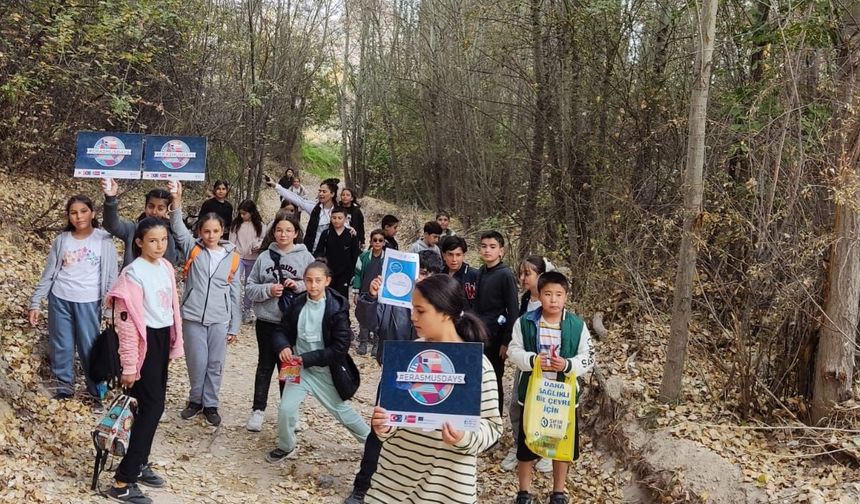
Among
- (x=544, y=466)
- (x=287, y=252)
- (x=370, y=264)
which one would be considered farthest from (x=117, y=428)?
(x=370, y=264)

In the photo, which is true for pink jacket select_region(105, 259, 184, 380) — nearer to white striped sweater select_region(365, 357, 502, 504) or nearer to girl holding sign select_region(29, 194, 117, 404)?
girl holding sign select_region(29, 194, 117, 404)

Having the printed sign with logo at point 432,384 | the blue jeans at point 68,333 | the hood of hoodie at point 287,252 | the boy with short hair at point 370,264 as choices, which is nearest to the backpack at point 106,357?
the blue jeans at point 68,333

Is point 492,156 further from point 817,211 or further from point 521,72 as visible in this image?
point 817,211

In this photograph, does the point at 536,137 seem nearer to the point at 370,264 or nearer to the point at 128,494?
the point at 370,264

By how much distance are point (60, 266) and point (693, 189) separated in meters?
5.37

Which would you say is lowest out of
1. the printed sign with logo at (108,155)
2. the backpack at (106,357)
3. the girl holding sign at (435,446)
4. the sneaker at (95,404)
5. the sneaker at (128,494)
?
the sneaker at (128,494)

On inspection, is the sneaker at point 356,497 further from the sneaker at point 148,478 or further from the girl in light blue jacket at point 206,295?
the girl in light blue jacket at point 206,295

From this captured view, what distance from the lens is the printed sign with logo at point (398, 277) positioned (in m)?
6.16

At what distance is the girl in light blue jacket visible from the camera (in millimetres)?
6199

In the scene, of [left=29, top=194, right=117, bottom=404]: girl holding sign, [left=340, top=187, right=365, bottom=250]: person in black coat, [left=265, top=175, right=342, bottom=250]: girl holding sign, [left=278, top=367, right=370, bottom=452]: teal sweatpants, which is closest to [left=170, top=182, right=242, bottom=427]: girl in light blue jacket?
[left=29, top=194, right=117, bottom=404]: girl holding sign

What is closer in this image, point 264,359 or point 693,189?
point 693,189

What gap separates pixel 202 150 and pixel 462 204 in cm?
1371

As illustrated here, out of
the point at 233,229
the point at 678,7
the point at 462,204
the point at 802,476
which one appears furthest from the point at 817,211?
the point at 462,204

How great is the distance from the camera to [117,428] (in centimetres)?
465
